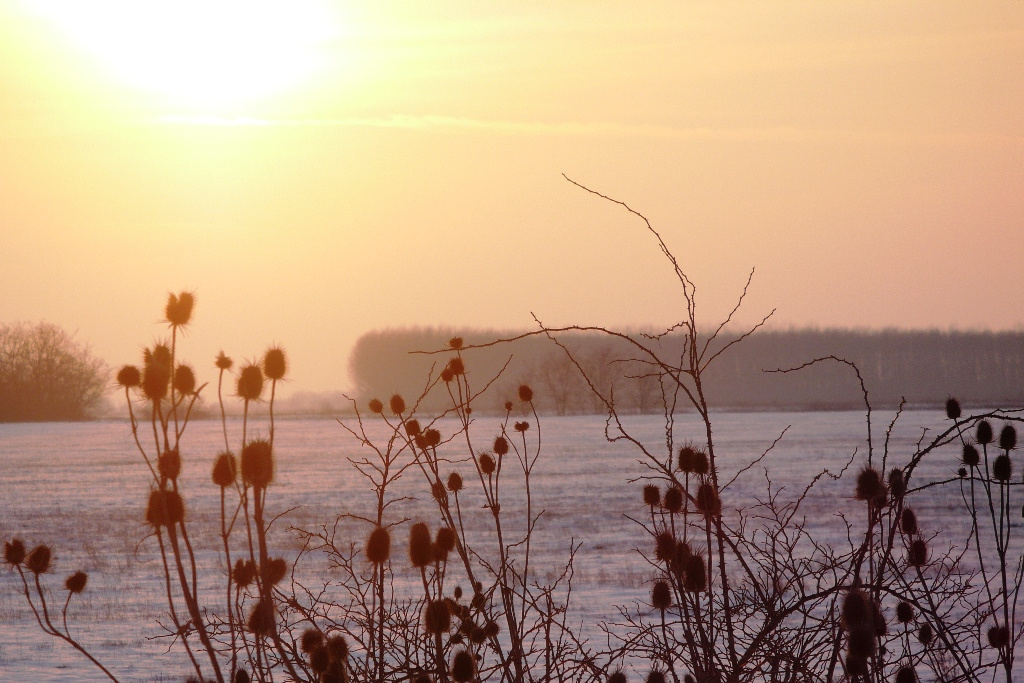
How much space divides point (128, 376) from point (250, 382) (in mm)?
258

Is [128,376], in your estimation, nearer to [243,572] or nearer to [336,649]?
[243,572]

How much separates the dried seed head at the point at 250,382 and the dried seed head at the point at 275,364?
129mm

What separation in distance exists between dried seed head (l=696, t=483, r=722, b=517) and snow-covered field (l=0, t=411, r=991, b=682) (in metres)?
1.22

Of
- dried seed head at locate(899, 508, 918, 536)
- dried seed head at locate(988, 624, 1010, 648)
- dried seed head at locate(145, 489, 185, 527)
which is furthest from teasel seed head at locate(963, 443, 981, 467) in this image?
dried seed head at locate(145, 489, 185, 527)

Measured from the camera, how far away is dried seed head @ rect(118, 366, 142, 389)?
7.57 feet

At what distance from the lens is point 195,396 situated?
2273 millimetres

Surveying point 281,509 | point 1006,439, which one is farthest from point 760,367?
point 1006,439

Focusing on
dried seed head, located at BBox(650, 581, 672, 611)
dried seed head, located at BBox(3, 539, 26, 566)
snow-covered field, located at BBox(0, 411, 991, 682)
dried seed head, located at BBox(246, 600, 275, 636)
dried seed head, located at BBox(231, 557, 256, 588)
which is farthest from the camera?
snow-covered field, located at BBox(0, 411, 991, 682)

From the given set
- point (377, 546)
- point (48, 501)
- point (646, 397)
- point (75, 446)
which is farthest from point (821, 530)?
point (646, 397)

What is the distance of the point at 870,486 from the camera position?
2.64 meters

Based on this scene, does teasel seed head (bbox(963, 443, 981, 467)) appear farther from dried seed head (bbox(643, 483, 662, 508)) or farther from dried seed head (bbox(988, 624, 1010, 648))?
dried seed head (bbox(643, 483, 662, 508))

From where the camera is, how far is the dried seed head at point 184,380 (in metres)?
2.28

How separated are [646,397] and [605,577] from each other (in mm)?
66324

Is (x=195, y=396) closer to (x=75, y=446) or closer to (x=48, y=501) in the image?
(x=48, y=501)
